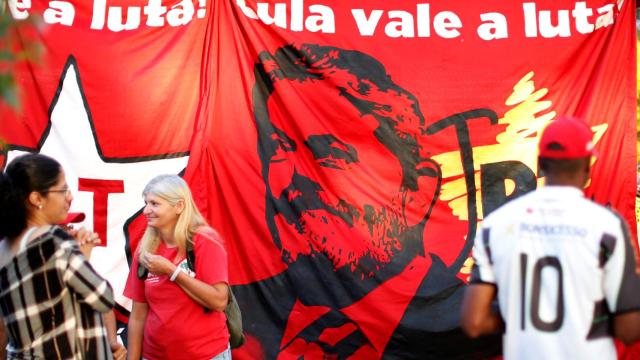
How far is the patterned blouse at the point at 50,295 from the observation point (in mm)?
3445

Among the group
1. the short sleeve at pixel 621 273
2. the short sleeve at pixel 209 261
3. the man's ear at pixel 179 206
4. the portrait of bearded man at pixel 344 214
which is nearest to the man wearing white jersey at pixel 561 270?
the short sleeve at pixel 621 273

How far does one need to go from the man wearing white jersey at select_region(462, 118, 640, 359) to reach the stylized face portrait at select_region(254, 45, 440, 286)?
265 cm

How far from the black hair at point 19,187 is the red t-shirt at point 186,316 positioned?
35.2 inches

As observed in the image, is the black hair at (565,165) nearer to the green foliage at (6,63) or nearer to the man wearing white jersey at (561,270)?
the man wearing white jersey at (561,270)

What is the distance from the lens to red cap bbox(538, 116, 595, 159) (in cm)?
310

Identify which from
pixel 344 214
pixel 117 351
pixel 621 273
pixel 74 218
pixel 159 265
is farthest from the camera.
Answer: pixel 344 214

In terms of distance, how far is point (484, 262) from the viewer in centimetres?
323

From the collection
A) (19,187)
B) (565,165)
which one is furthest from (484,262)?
(19,187)

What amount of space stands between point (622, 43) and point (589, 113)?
1.71 ft

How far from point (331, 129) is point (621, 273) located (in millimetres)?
3070

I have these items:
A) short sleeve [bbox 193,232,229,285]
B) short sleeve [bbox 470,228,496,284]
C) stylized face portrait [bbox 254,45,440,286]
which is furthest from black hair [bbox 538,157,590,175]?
stylized face portrait [bbox 254,45,440,286]

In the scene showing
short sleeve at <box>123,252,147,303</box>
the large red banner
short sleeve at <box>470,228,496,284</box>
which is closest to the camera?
short sleeve at <box>470,228,496,284</box>

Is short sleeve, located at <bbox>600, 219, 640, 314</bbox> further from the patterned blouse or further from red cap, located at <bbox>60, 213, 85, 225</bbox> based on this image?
red cap, located at <bbox>60, 213, 85, 225</bbox>

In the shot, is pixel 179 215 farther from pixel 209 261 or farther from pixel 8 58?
pixel 8 58
